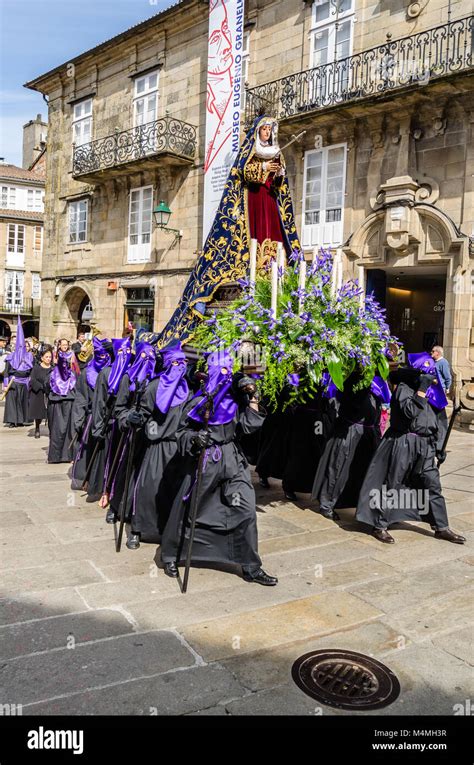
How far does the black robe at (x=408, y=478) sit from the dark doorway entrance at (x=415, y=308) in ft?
32.2

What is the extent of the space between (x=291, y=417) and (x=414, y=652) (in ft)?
14.1

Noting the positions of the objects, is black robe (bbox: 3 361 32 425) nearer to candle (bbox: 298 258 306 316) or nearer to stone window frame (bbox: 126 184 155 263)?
stone window frame (bbox: 126 184 155 263)

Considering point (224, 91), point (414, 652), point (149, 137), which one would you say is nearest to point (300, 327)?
point (414, 652)

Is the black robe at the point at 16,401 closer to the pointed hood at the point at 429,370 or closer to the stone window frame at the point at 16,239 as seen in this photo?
the pointed hood at the point at 429,370

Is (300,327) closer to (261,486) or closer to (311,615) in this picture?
(311,615)

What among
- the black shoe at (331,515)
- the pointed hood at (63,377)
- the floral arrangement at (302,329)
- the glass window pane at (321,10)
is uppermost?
the glass window pane at (321,10)

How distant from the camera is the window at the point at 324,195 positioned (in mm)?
15227

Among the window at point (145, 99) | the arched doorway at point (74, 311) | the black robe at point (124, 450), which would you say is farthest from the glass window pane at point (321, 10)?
the black robe at point (124, 450)

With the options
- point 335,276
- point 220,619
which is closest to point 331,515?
point 335,276

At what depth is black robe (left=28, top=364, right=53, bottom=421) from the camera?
1211cm

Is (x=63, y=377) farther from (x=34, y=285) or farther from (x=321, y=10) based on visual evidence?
(x=34, y=285)

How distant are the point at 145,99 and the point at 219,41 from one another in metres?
5.25

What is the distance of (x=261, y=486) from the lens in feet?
27.0

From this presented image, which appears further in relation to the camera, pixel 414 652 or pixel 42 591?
pixel 42 591
